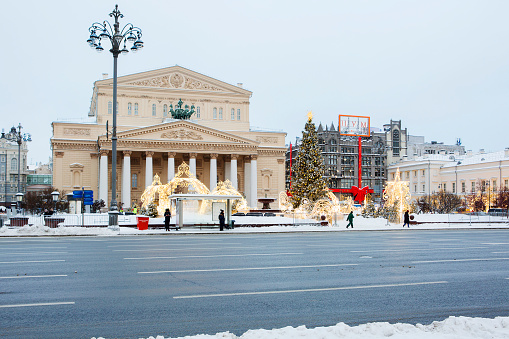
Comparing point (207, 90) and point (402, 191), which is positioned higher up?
point (207, 90)

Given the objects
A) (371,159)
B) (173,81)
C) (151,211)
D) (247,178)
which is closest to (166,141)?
(173,81)

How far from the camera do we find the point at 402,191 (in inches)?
1822

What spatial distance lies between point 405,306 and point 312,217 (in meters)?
36.1

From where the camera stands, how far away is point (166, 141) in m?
69.8

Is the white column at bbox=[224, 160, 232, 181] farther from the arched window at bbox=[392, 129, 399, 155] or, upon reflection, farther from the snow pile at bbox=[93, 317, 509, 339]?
the snow pile at bbox=[93, 317, 509, 339]

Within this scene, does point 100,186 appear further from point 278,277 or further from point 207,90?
point 278,277

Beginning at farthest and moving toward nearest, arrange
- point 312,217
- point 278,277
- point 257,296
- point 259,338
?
point 312,217
point 278,277
point 257,296
point 259,338

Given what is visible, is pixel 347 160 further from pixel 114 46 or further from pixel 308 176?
pixel 114 46

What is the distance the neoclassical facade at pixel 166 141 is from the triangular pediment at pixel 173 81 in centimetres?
14

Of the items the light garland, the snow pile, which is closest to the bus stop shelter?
the light garland

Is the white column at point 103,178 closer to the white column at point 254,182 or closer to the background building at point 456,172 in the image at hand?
the white column at point 254,182

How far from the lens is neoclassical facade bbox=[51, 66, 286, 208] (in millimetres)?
70000

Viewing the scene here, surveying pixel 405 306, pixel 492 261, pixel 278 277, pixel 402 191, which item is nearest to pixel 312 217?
pixel 402 191

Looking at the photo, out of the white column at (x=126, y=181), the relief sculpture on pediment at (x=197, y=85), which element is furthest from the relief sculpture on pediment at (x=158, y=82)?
the white column at (x=126, y=181)
